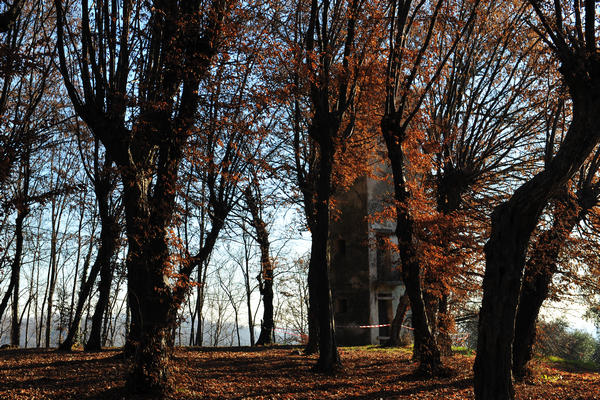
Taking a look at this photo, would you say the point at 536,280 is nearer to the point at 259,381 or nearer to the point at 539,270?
the point at 539,270

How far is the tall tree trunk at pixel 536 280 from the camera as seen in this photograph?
10.9m

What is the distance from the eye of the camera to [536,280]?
1107 centimetres

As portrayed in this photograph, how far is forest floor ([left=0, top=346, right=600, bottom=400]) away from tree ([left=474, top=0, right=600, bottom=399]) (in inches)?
119

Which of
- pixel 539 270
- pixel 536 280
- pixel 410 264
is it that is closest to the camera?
pixel 539 270

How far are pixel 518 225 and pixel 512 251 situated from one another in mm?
375

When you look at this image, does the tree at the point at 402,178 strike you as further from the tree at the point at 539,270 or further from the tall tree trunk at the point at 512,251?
the tall tree trunk at the point at 512,251

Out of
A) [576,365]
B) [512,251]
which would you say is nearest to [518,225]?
[512,251]

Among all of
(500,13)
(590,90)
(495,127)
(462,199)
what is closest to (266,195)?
(462,199)

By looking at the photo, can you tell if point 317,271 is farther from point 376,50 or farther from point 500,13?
point 500,13

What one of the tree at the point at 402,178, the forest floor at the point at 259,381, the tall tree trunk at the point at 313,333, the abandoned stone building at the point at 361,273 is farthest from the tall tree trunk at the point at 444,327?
the abandoned stone building at the point at 361,273

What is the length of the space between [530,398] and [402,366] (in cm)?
484

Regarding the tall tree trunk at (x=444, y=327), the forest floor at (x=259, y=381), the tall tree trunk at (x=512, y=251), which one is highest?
the tall tree trunk at (x=512, y=251)

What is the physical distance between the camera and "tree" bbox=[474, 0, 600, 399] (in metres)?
6.39

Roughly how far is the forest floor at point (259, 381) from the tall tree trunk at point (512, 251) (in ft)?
9.83
